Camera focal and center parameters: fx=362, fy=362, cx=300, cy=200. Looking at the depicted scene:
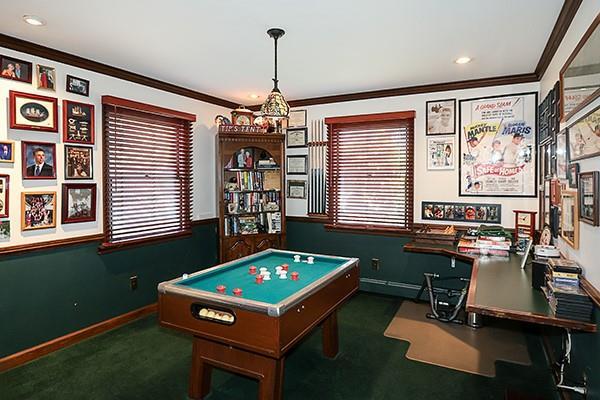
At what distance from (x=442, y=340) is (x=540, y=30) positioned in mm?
2707

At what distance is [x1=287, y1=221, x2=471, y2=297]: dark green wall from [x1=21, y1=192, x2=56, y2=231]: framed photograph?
302 cm

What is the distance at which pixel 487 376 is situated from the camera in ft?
9.08

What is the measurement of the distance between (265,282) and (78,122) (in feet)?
7.77

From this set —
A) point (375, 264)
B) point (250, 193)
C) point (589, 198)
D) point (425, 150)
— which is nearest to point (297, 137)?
point (250, 193)

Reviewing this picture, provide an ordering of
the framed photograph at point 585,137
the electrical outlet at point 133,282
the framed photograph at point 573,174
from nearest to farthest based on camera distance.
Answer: the framed photograph at point 585,137, the framed photograph at point 573,174, the electrical outlet at point 133,282

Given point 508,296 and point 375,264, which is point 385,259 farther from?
point 508,296

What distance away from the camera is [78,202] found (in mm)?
3389

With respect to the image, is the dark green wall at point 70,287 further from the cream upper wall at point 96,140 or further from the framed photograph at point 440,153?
the framed photograph at point 440,153

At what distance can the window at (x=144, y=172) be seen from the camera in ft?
12.0

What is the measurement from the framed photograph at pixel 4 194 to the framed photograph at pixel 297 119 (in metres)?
3.33

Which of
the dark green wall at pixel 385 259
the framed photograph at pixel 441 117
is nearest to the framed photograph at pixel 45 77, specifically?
the dark green wall at pixel 385 259

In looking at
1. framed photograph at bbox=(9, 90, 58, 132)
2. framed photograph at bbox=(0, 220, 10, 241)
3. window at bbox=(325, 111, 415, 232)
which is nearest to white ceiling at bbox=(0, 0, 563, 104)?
framed photograph at bbox=(9, 90, 58, 132)

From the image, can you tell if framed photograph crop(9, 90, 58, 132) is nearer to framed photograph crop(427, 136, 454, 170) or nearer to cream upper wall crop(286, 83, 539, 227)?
cream upper wall crop(286, 83, 539, 227)

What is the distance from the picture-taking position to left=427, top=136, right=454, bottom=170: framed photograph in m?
4.25
